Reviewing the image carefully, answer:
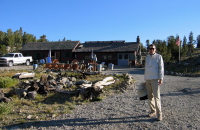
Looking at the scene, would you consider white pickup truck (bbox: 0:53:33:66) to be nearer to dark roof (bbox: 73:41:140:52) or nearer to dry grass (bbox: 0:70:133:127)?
dark roof (bbox: 73:41:140:52)

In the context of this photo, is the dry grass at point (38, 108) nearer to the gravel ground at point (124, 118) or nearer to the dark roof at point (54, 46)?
the gravel ground at point (124, 118)

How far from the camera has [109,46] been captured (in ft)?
96.9

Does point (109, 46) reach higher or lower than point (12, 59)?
higher

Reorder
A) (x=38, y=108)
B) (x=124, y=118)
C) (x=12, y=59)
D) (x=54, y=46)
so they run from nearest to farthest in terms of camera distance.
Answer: (x=124, y=118) → (x=38, y=108) → (x=12, y=59) → (x=54, y=46)

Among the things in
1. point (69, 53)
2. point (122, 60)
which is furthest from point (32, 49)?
point (122, 60)

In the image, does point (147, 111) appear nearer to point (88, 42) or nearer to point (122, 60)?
point (122, 60)

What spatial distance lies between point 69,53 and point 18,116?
2680 cm

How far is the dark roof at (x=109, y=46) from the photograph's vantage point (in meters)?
27.5

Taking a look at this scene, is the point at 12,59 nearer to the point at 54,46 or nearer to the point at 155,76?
the point at 54,46

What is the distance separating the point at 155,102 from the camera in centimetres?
430

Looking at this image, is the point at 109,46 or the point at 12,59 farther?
the point at 109,46

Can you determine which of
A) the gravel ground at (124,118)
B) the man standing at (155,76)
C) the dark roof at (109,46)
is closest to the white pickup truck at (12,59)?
the dark roof at (109,46)

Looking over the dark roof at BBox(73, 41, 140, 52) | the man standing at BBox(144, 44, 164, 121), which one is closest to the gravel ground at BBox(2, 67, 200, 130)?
the man standing at BBox(144, 44, 164, 121)

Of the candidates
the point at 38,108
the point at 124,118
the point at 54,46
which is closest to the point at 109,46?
the point at 54,46
